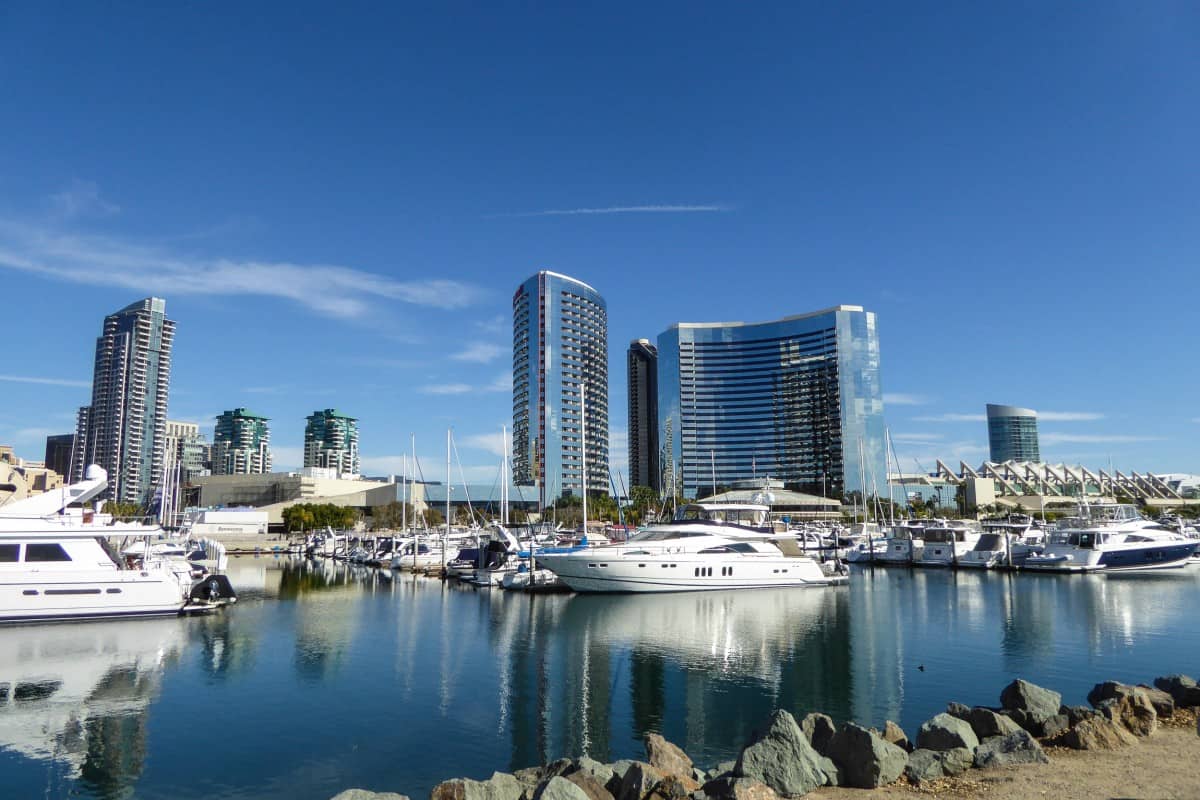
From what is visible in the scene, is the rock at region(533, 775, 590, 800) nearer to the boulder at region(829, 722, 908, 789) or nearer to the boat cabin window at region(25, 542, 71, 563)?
the boulder at region(829, 722, 908, 789)

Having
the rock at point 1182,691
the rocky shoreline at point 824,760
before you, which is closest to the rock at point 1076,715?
the rocky shoreline at point 824,760

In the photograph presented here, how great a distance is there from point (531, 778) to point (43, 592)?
3695 centimetres

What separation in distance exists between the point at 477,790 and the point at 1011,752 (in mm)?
10041

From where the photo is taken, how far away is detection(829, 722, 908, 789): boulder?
13719 millimetres

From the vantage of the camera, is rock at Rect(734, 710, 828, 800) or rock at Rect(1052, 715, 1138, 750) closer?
rock at Rect(734, 710, 828, 800)

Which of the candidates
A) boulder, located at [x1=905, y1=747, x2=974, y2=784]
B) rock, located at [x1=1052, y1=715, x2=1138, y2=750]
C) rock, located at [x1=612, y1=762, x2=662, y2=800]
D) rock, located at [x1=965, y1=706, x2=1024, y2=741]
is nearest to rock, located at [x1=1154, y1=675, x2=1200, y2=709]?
rock, located at [x1=1052, y1=715, x2=1138, y2=750]

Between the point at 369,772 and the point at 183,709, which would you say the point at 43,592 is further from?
the point at 369,772

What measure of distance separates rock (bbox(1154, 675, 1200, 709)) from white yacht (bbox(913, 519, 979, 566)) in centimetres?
6396

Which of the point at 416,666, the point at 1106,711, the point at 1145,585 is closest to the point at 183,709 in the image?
the point at 416,666

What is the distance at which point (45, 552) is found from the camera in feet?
134

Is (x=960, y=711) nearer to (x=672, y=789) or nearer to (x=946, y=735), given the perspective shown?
(x=946, y=735)

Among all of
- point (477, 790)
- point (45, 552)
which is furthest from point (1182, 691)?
point (45, 552)

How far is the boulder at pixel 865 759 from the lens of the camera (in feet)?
45.0

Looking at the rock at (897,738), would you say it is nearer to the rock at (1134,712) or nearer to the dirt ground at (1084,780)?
the dirt ground at (1084,780)
